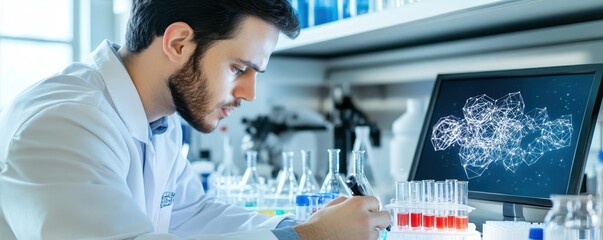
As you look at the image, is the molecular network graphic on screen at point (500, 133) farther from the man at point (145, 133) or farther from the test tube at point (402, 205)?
the man at point (145, 133)

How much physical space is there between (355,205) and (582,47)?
2.86 feet

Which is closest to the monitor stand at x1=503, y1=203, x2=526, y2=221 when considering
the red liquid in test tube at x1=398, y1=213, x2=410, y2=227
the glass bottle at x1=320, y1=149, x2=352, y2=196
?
the red liquid in test tube at x1=398, y1=213, x2=410, y2=227

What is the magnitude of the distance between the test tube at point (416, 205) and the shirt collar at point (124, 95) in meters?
0.61

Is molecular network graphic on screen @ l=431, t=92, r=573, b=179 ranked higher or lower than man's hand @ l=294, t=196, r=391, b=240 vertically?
higher

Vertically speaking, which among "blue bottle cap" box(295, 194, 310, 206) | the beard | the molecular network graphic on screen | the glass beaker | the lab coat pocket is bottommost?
the lab coat pocket

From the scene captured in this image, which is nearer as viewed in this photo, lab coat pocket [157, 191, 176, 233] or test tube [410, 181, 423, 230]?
test tube [410, 181, 423, 230]

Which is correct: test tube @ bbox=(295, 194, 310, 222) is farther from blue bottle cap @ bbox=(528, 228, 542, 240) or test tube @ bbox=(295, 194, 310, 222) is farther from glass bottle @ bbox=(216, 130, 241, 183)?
glass bottle @ bbox=(216, 130, 241, 183)

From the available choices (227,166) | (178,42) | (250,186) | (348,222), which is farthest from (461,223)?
(227,166)

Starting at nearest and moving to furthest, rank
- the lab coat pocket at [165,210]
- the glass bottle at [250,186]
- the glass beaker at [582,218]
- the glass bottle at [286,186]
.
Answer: the glass beaker at [582,218]
the lab coat pocket at [165,210]
the glass bottle at [286,186]
the glass bottle at [250,186]

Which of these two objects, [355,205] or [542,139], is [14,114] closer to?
[355,205]

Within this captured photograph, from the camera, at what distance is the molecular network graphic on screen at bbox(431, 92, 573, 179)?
1.45 meters

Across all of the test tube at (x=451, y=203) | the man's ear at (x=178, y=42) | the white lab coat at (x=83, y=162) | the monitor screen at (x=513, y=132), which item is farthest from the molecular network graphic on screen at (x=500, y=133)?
the man's ear at (x=178, y=42)

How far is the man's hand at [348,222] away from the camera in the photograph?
122 cm

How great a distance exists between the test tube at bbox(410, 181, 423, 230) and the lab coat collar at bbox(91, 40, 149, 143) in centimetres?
61
